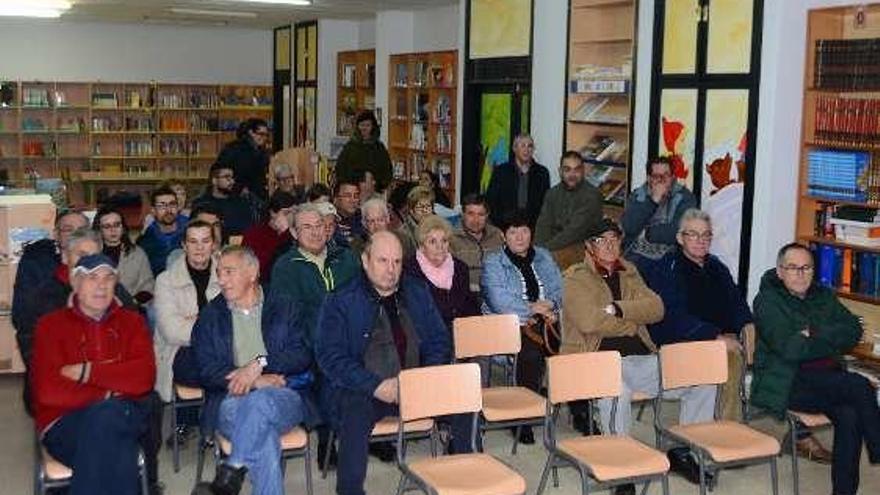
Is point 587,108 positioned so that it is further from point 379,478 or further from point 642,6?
point 379,478

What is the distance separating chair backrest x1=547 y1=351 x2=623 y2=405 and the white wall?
13.2 m

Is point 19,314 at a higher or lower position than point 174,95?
lower

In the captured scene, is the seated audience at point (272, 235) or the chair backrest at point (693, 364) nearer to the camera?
the chair backrest at point (693, 364)

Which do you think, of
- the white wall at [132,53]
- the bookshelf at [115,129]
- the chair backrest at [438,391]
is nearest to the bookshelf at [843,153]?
the chair backrest at [438,391]

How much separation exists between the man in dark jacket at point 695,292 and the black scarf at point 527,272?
703mm

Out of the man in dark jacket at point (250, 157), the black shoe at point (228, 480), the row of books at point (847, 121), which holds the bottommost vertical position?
the black shoe at point (228, 480)

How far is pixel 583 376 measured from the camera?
4.59 m

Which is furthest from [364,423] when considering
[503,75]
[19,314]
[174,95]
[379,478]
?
[174,95]

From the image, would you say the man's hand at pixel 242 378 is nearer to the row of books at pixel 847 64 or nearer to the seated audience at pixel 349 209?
the seated audience at pixel 349 209

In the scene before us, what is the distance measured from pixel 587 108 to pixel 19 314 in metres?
5.36

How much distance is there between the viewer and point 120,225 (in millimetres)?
6109

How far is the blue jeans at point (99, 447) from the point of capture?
4000 mm

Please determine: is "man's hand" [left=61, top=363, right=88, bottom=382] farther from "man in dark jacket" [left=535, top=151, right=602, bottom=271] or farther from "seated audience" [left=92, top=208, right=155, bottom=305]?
"man in dark jacket" [left=535, top=151, right=602, bottom=271]

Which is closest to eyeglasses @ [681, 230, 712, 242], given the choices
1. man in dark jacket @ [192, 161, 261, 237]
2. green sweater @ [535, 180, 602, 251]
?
green sweater @ [535, 180, 602, 251]
